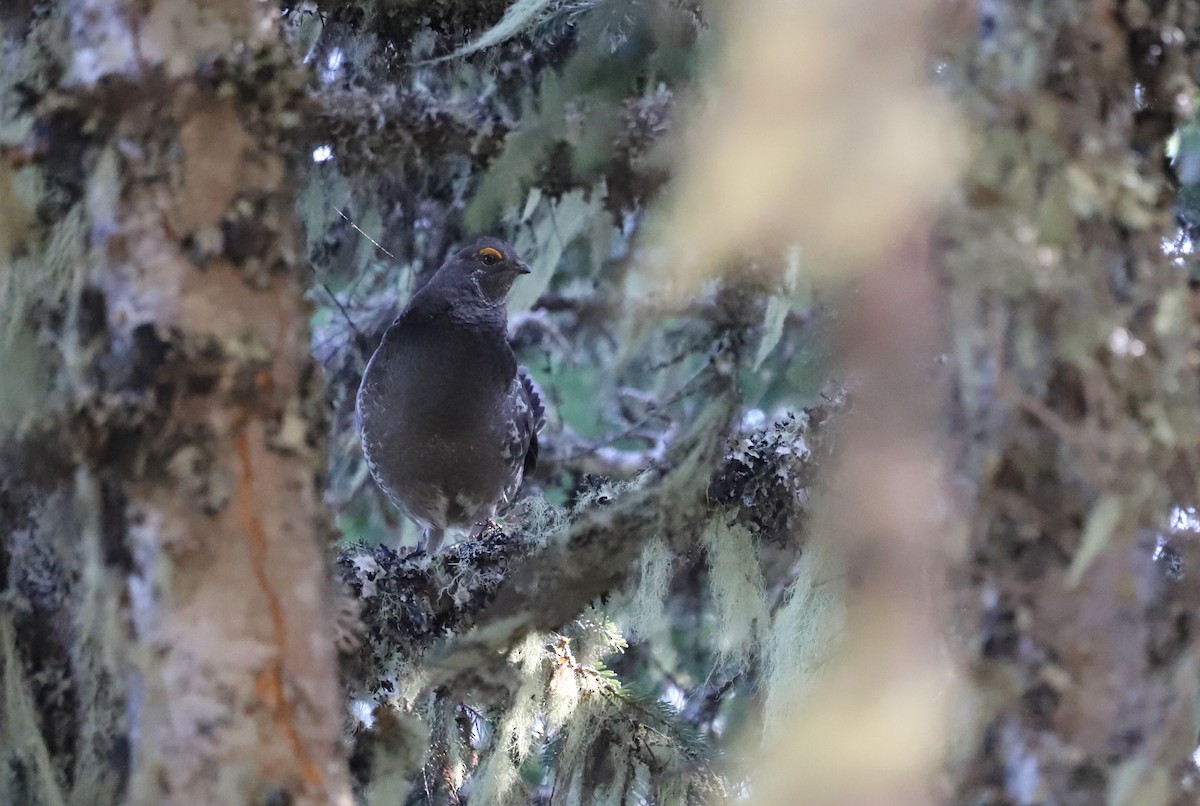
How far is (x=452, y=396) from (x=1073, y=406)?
12.2 ft

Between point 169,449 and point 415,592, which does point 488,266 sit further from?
point 169,449

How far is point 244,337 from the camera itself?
1.84 m

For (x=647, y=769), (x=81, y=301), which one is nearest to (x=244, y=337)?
(x=81, y=301)

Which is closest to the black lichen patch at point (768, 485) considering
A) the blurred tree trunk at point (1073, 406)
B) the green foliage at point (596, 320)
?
the green foliage at point (596, 320)

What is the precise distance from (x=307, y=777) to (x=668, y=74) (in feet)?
7.61

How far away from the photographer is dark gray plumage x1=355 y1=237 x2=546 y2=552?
513 centimetres

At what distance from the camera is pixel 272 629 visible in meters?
1.75

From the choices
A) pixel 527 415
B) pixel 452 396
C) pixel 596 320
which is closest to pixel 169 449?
pixel 452 396

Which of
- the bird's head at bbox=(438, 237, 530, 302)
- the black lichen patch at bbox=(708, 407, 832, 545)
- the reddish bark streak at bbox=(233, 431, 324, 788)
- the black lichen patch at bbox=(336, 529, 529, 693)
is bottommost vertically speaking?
the reddish bark streak at bbox=(233, 431, 324, 788)

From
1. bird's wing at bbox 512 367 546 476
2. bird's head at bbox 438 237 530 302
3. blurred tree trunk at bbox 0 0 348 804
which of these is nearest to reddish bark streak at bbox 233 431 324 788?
blurred tree trunk at bbox 0 0 348 804

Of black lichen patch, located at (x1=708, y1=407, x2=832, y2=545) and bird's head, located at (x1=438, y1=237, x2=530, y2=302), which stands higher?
bird's head, located at (x1=438, y1=237, x2=530, y2=302)

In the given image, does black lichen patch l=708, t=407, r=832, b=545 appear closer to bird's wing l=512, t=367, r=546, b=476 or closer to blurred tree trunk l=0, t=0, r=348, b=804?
blurred tree trunk l=0, t=0, r=348, b=804

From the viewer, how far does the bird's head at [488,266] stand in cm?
508

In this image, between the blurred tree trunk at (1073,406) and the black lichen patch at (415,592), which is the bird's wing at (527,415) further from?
the blurred tree trunk at (1073,406)
